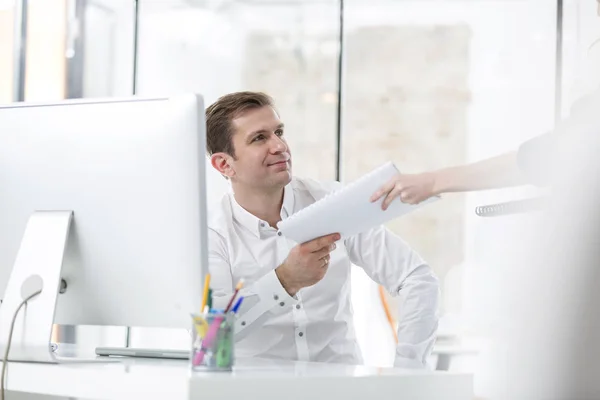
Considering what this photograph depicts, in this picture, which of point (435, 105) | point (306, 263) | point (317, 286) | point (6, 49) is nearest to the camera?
point (306, 263)

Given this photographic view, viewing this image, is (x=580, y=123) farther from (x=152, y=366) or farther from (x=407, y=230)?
(x=407, y=230)

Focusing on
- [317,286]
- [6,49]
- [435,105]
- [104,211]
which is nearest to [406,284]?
[317,286]

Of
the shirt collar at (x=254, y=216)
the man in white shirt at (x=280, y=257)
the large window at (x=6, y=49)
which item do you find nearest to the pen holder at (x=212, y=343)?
the man in white shirt at (x=280, y=257)

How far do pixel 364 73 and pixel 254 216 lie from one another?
3.54 meters

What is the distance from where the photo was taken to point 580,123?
2.12ft

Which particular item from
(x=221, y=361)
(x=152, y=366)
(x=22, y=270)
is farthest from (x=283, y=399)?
(x=22, y=270)

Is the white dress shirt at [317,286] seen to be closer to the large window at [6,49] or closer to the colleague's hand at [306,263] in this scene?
the colleague's hand at [306,263]

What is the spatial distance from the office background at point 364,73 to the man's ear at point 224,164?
3.72 ft

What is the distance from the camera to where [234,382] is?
1140 millimetres

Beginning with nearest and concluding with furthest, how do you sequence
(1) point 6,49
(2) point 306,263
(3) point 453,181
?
1. (3) point 453,181
2. (2) point 306,263
3. (1) point 6,49

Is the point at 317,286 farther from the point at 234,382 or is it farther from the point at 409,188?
the point at 234,382

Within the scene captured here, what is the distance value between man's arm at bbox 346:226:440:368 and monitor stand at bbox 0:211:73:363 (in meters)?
0.95

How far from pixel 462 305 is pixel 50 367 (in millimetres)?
3962

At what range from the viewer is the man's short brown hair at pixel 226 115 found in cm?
236
